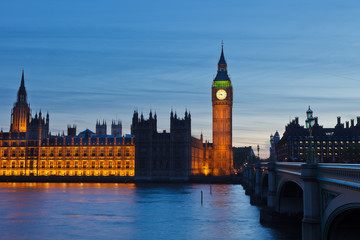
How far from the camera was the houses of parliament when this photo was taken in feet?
543

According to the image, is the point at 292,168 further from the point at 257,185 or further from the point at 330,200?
the point at 257,185

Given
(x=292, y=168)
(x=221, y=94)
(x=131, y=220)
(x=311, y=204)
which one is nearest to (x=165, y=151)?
(x=221, y=94)

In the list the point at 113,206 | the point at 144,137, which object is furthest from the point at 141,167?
the point at 113,206

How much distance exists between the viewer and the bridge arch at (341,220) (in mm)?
21459

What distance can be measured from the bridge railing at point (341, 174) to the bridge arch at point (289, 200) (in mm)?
22563

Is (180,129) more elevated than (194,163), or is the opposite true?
(180,129)

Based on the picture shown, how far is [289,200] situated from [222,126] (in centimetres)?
13080

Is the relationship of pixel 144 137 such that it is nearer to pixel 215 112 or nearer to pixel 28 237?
pixel 215 112

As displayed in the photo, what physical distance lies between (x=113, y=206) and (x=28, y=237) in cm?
3010

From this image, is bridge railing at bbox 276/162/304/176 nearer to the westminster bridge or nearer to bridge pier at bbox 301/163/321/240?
the westminster bridge

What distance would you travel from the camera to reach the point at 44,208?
74188 millimetres

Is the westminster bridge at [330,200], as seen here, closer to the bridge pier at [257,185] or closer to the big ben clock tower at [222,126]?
the bridge pier at [257,185]

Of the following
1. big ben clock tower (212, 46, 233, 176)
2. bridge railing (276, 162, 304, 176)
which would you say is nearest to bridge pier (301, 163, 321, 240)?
bridge railing (276, 162, 304, 176)

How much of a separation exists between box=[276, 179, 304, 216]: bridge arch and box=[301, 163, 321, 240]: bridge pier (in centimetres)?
2032
